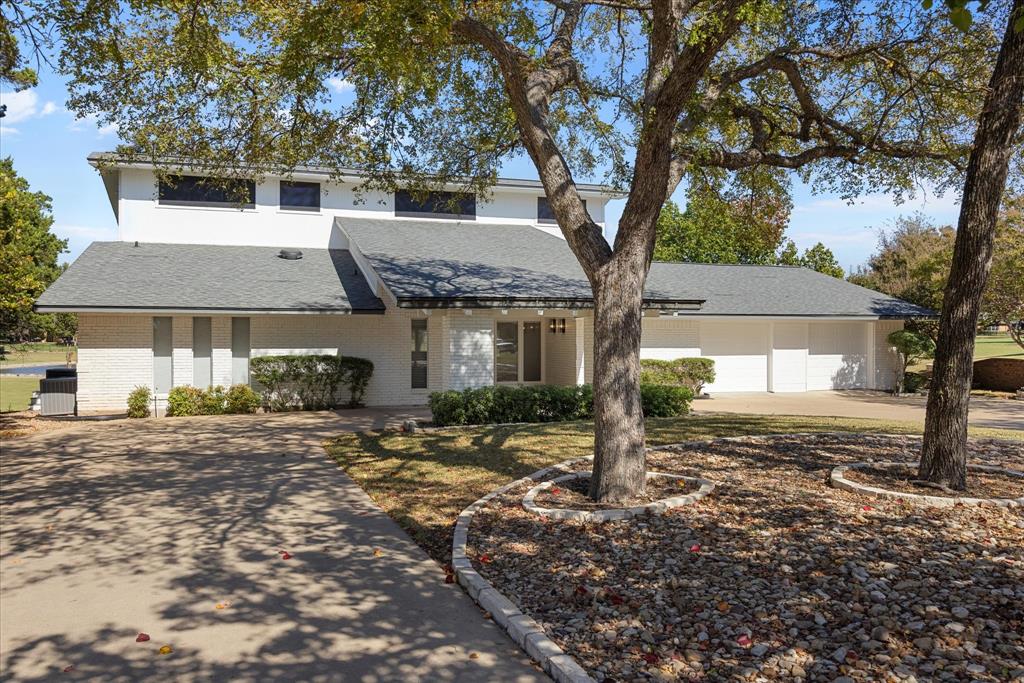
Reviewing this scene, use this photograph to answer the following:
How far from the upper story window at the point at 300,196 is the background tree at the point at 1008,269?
65.9ft

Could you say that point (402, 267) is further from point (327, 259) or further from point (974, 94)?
point (974, 94)

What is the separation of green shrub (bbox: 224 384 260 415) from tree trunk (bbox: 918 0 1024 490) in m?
14.9

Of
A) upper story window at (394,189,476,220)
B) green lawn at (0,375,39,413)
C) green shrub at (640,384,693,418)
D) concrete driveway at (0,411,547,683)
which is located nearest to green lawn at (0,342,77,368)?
green lawn at (0,375,39,413)

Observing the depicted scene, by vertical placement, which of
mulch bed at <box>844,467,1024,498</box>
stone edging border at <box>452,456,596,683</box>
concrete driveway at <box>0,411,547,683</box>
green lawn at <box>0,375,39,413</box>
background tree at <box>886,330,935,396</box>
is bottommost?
green lawn at <box>0,375,39,413</box>

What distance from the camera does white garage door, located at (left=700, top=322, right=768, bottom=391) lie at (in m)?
23.8

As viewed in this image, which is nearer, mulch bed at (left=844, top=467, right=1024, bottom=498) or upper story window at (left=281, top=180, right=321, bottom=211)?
mulch bed at (left=844, top=467, right=1024, bottom=498)

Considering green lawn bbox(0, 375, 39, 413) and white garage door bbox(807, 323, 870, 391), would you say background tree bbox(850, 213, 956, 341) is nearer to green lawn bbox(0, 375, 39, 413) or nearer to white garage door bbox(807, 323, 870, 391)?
white garage door bbox(807, 323, 870, 391)

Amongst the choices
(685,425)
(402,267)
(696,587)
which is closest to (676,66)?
(696,587)

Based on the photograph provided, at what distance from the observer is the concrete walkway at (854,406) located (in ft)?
55.4

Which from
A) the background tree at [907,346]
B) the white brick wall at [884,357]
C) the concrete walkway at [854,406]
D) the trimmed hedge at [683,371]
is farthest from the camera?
the white brick wall at [884,357]

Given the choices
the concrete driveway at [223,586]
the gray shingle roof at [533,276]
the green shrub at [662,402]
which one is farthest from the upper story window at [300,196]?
the concrete driveway at [223,586]

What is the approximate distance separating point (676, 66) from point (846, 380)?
20.5m

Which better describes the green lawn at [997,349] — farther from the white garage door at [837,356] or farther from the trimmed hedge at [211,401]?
the trimmed hedge at [211,401]

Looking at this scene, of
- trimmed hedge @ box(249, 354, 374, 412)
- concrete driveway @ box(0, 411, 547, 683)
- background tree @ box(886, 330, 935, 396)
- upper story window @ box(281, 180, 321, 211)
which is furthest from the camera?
background tree @ box(886, 330, 935, 396)
